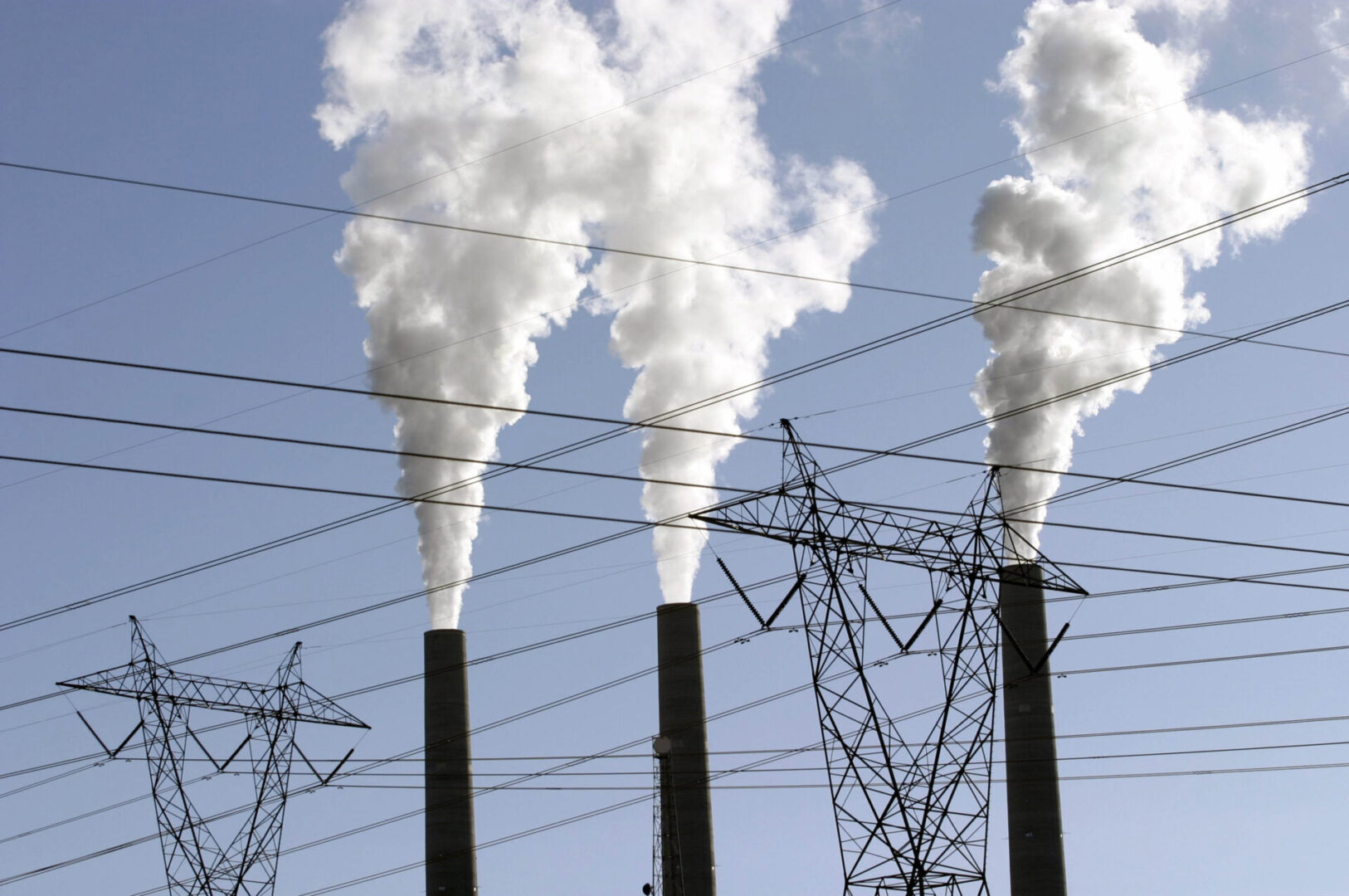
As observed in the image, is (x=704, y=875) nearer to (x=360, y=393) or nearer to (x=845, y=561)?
(x=845, y=561)

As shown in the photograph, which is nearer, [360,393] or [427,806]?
[360,393]

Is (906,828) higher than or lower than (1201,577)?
lower

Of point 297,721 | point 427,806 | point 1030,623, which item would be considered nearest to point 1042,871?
point 1030,623

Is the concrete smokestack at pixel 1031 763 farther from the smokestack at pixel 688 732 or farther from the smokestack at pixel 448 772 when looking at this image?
the smokestack at pixel 448 772

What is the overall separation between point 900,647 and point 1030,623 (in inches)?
846

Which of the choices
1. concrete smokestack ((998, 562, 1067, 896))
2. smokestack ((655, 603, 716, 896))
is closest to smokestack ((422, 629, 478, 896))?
smokestack ((655, 603, 716, 896))

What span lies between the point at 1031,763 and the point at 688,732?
35.3 ft

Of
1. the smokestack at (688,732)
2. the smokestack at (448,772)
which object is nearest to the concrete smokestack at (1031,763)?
the smokestack at (688,732)

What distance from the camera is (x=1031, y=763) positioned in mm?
49281

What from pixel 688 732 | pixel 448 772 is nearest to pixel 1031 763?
pixel 688 732

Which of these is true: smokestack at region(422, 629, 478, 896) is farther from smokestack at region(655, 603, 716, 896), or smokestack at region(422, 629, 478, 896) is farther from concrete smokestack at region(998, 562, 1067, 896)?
concrete smokestack at region(998, 562, 1067, 896)

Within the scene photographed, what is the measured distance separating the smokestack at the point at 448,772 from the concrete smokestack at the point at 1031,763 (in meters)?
15.9

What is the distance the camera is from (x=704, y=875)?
172ft

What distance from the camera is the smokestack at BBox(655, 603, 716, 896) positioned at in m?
52.4
